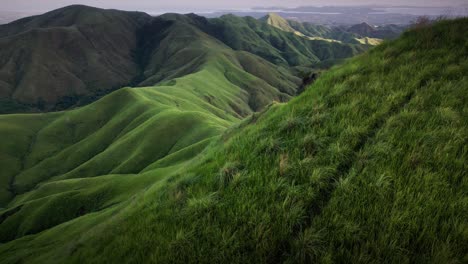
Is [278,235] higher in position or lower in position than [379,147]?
lower

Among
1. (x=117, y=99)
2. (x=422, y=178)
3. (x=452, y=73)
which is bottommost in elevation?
(x=117, y=99)

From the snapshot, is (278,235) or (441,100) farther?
(441,100)

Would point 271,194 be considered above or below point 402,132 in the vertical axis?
below

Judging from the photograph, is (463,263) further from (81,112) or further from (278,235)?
(81,112)

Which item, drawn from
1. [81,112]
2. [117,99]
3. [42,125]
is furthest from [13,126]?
[117,99]

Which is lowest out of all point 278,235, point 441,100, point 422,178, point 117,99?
point 117,99

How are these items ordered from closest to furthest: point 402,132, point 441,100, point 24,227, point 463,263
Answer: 1. point 463,263
2. point 402,132
3. point 441,100
4. point 24,227

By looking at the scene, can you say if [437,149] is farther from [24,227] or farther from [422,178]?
[24,227]

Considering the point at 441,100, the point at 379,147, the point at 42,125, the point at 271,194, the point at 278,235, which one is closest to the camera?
the point at 278,235

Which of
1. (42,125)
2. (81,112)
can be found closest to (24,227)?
(81,112)
